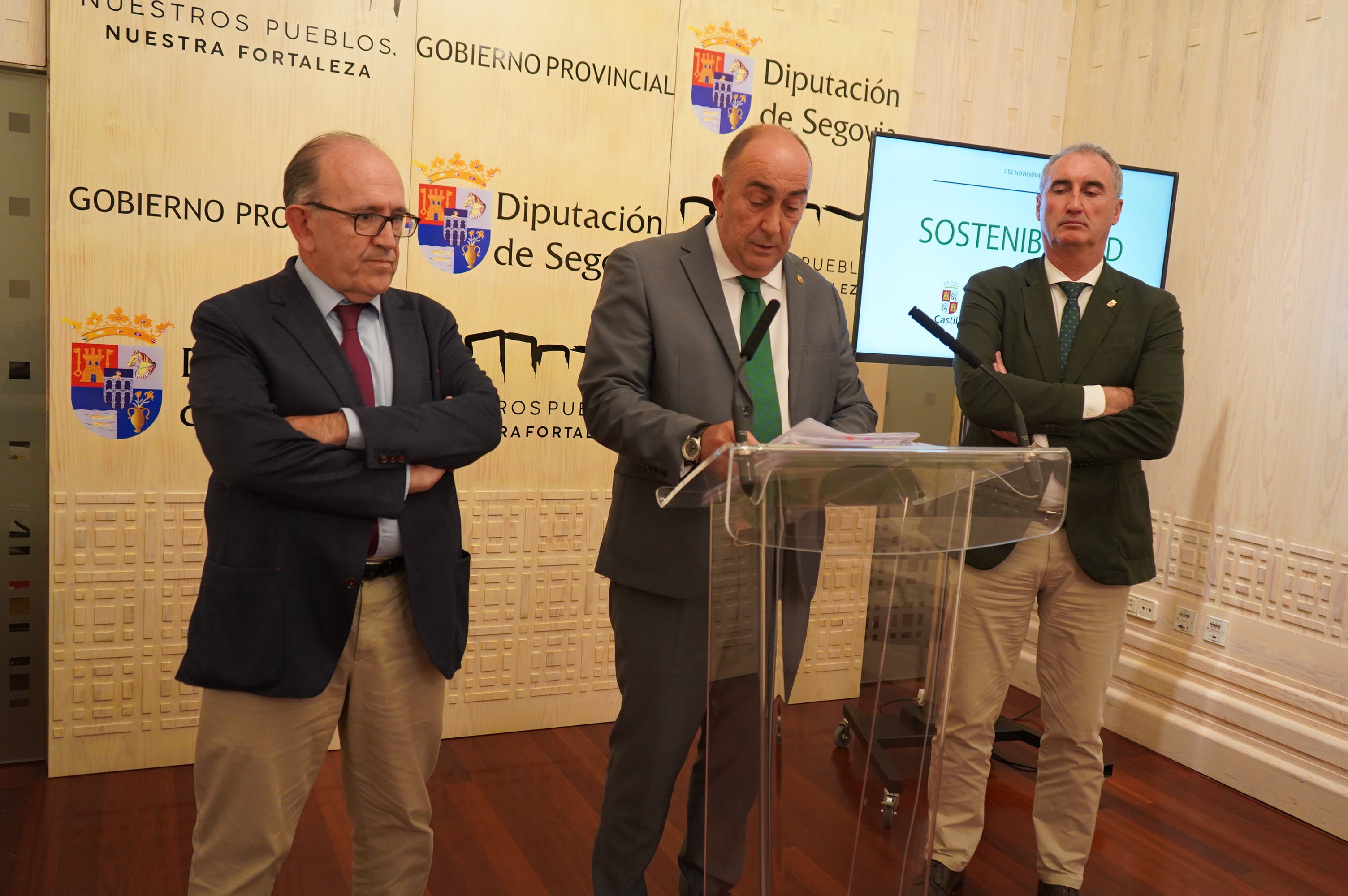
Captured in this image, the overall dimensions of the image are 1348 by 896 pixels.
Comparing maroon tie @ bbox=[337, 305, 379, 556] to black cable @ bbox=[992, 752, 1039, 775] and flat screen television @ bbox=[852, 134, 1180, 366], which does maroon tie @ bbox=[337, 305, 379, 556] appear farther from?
black cable @ bbox=[992, 752, 1039, 775]

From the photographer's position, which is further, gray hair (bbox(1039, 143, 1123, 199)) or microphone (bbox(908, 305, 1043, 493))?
gray hair (bbox(1039, 143, 1123, 199))

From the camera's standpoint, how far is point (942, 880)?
2.63 meters

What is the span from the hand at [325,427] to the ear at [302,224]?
33cm

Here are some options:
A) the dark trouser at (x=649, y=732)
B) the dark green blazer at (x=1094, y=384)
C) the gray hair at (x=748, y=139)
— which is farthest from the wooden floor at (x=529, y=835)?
the gray hair at (x=748, y=139)

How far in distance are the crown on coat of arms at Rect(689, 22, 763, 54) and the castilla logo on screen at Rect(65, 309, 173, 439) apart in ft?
6.92

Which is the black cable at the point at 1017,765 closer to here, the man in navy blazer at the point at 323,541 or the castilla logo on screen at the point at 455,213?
the man in navy blazer at the point at 323,541

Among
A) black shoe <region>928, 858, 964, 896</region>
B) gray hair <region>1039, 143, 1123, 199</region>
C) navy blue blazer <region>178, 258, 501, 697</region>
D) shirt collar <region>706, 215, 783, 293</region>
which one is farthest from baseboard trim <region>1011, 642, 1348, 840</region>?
navy blue blazer <region>178, 258, 501, 697</region>

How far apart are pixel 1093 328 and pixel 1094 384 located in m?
0.15

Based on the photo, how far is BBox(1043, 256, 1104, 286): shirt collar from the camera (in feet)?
8.82

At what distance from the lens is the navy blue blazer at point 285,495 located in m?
1.73

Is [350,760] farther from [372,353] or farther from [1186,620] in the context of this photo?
[1186,620]

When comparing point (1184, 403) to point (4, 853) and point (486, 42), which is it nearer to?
point (486, 42)

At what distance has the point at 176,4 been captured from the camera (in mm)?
2939

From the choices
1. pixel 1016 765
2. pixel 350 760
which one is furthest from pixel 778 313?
pixel 1016 765
